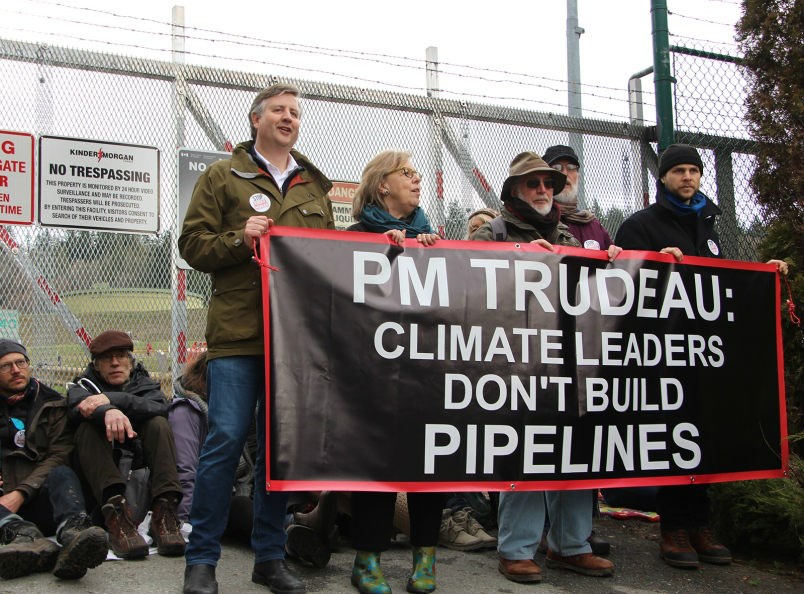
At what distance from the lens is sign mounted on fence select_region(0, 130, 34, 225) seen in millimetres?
4859

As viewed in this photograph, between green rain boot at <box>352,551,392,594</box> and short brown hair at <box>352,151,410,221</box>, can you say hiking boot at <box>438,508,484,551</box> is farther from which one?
short brown hair at <box>352,151,410,221</box>

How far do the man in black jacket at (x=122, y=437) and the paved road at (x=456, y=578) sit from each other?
0.15 metres

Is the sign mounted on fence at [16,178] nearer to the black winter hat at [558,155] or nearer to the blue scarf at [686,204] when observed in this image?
the black winter hat at [558,155]

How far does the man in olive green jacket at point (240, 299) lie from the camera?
3627 mm

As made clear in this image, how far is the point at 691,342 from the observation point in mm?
4523

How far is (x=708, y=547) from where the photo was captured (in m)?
4.57

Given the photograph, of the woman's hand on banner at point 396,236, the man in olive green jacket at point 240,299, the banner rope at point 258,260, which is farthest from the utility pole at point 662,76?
the banner rope at point 258,260

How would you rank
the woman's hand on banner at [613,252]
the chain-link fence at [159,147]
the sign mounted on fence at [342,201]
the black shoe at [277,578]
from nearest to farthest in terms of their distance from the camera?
the black shoe at [277,578] < the woman's hand on banner at [613,252] < the chain-link fence at [159,147] < the sign mounted on fence at [342,201]

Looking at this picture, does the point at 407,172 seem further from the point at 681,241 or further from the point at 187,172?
the point at 187,172

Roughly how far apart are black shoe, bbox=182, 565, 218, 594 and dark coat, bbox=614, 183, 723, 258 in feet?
8.40

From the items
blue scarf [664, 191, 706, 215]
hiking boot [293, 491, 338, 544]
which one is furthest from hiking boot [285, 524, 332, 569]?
blue scarf [664, 191, 706, 215]

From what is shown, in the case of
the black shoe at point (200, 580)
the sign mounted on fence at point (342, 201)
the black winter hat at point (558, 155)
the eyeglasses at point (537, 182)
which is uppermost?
→ the black winter hat at point (558, 155)

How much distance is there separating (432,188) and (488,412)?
2.37 meters

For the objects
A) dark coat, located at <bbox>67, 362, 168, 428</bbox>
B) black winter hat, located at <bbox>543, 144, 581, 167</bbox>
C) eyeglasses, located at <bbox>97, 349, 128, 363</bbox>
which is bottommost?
dark coat, located at <bbox>67, 362, 168, 428</bbox>
